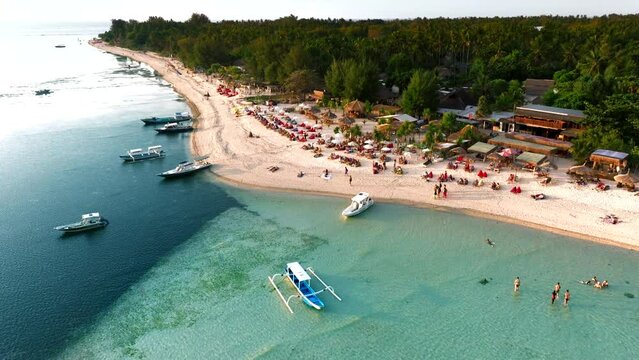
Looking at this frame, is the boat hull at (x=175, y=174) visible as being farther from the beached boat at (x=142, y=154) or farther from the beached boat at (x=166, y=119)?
the beached boat at (x=166, y=119)

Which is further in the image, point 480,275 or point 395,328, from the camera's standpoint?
point 480,275

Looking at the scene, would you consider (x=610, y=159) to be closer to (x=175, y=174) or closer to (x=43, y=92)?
(x=175, y=174)

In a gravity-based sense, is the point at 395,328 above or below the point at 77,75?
below

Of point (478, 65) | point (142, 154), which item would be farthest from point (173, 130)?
point (478, 65)

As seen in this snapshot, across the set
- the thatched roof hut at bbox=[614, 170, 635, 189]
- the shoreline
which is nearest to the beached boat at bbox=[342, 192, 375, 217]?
the shoreline

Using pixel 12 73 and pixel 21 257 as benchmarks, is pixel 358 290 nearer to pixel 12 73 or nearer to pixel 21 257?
pixel 21 257

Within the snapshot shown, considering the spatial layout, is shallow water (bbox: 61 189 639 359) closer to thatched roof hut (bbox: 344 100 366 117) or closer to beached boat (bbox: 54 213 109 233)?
beached boat (bbox: 54 213 109 233)

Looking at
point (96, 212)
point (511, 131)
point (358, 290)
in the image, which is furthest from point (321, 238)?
point (511, 131)
